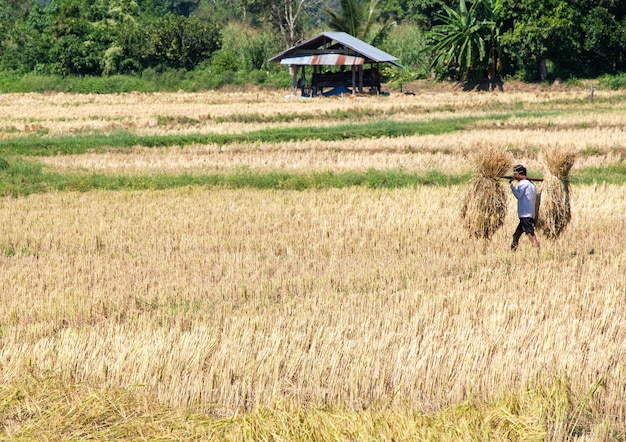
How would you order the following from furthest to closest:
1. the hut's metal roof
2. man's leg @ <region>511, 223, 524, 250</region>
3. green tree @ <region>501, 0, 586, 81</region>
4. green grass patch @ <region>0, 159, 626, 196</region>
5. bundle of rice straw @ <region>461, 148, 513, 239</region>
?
the hut's metal roof → green tree @ <region>501, 0, 586, 81</region> → green grass patch @ <region>0, 159, 626, 196</region> → man's leg @ <region>511, 223, 524, 250</region> → bundle of rice straw @ <region>461, 148, 513, 239</region>

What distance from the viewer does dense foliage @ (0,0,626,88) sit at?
1416 inches

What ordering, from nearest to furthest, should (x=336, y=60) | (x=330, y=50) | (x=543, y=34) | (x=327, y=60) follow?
1. (x=543, y=34)
2. (x=336, y=60)
3. (x=327, y=60)
4. (x=330, y=50)

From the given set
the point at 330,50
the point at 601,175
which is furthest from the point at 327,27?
the point at 601,175

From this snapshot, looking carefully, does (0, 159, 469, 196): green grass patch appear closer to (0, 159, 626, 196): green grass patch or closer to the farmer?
(0, 159, 626, 196): green grass patch

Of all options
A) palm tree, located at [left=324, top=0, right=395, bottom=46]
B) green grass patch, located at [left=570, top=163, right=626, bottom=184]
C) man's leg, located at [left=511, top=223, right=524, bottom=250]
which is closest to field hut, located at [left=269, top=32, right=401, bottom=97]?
palm tree, located at [left=324, top=0, right=395, bottom=46]

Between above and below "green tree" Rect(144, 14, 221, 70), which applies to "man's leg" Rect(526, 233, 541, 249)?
below

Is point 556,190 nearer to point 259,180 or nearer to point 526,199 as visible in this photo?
point 526,199

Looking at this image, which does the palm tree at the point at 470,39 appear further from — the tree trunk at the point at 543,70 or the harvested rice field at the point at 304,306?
the harvested rice field at the point at 304,306

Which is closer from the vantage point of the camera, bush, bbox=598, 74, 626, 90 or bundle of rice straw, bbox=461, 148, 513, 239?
bundle of rice straw, bbox=461, 148, 513, 239

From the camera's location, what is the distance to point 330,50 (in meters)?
37.5

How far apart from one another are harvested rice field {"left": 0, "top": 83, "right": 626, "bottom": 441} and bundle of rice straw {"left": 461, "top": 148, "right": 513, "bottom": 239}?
80mm

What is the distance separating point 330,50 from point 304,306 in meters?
31.7

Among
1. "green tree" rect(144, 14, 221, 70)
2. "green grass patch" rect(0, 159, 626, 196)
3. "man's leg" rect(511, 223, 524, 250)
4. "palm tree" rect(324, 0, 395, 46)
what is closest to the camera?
"man's leg" rect(511, 223, 524, 250)

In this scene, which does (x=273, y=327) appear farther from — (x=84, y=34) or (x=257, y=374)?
(x=84, y=34)
